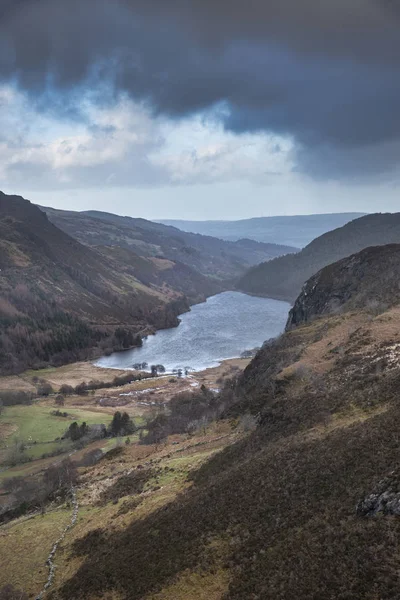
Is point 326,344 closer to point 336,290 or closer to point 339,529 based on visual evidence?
point 339,529

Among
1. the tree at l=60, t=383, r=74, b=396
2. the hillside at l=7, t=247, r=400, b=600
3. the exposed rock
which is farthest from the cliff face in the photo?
the tree at l=60, t=383, r=74, b=396

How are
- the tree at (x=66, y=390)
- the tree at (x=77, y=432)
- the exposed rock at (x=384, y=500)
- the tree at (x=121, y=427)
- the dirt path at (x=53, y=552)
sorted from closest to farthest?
the exposed rock at (x=384, y=500) → the dirt path at (x=53, y=552) → the tree at (x=121, y=427) → the tree at (x=77, y=432) → the tree at (x=66, y=390)

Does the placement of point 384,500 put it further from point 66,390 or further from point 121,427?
point 66,390

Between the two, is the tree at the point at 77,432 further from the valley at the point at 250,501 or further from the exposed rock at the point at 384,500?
the exposed rock at the point at 384,500

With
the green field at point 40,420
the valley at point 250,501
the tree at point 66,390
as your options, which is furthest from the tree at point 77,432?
the tree at point 66,390

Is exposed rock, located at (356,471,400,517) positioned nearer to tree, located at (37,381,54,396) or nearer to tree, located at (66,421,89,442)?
tree, located at (66,421,89,442)

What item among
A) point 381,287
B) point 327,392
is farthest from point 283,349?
point 327,392
